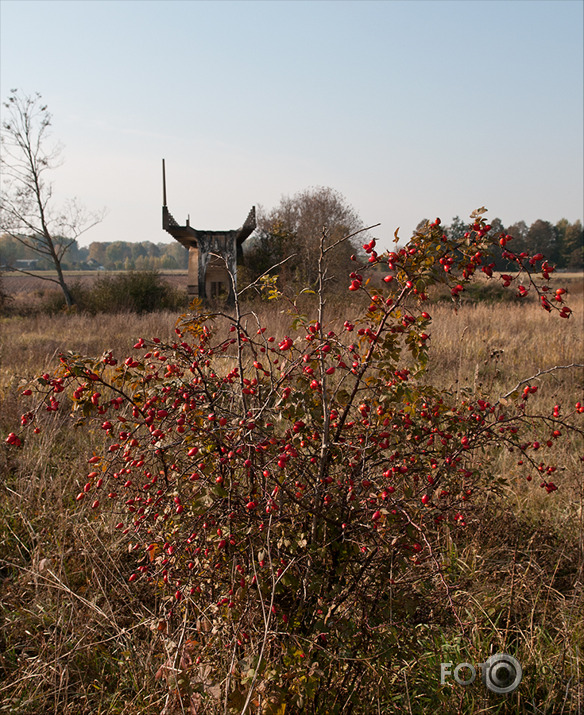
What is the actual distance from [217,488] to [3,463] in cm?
322

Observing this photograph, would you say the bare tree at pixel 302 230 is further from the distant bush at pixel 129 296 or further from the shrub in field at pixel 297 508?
the shrub in field at pixel 297 508

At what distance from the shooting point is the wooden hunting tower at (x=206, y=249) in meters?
17.7

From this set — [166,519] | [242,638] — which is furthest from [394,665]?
[166,519]

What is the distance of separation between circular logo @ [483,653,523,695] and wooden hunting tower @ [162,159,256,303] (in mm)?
15992

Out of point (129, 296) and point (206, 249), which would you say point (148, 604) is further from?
point (129, 296)

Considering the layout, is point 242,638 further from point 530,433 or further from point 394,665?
point 530,433

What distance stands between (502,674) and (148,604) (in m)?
1.73

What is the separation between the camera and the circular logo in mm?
1941

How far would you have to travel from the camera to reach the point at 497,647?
7.70 feet

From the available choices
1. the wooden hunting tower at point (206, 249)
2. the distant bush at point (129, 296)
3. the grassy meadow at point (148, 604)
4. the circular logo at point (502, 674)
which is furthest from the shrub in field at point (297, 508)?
the distant bush at point (129, 296)

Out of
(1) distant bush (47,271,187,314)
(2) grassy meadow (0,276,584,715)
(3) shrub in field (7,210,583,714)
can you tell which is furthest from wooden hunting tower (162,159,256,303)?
(3) shrub in field (7,210,583,714)

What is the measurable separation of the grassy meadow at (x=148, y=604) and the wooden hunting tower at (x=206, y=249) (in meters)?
13.5

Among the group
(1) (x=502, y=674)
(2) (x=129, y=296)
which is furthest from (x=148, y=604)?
(2) (x=129, y=296)

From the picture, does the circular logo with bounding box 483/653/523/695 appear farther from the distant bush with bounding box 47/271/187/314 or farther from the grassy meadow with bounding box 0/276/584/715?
the distant bush with bounding box 47/271/187/314
